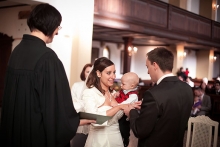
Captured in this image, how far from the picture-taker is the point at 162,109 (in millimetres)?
2287

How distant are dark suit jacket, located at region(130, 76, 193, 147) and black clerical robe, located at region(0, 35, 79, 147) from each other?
0.60m

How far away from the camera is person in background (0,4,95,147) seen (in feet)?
6.09

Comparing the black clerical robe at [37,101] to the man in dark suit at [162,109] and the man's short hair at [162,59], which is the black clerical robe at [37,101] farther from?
the man's short hair at [162,59]

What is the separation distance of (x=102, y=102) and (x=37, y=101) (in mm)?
969

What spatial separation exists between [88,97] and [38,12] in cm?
104

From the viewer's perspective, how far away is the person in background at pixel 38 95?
1857 mm

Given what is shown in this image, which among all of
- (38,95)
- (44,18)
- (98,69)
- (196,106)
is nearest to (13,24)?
(98,69)

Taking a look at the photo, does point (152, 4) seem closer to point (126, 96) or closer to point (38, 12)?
point (126, 96)

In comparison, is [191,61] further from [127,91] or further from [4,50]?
[127,91]

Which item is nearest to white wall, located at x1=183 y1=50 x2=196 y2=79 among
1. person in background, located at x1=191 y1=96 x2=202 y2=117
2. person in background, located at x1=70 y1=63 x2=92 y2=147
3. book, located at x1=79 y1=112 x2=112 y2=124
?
person in background, located at x1=191 y1=96 x2=202 y2=117

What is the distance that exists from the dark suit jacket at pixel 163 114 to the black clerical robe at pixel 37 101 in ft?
1.98

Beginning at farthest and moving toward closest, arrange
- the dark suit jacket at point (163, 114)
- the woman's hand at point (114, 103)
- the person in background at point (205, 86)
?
the person in background at point (205, 86), the woman's hand at point (114, 103), the dark suit jacket at point (163, 114)

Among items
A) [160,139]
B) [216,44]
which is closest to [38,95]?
[160,139]

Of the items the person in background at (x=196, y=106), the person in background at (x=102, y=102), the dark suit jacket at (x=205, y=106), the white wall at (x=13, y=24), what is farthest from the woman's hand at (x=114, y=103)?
the dark suit jacket at (x=205, y=106)
